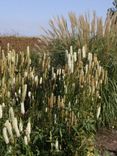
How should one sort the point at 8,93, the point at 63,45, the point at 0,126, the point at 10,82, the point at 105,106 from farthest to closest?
the point at 63,45, the point at 105,106, the point at 10,82, the point at 8,93, the point at 0,126

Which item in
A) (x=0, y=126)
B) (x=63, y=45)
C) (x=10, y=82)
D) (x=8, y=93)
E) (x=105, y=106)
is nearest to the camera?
(x=0, y=126)

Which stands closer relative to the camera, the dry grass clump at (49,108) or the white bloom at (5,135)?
the white bloom at (5,135)

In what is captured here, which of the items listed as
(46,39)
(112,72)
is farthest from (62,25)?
(112,72)

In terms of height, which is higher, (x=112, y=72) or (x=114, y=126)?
(x=112, y=72)

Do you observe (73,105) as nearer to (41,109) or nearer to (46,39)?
(41,109)

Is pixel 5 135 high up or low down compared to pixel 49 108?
down

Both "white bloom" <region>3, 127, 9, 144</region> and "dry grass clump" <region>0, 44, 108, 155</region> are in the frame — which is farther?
"dry grass clump" <region>0, 44, 108, 155</region>

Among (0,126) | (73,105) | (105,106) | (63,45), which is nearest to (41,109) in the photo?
(73,105)

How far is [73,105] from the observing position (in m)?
7.34

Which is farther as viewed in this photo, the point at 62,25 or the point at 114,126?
the point at 62,25

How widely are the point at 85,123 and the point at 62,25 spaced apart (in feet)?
12.4

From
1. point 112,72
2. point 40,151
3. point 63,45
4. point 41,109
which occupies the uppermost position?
point 63,45

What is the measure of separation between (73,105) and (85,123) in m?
0.42

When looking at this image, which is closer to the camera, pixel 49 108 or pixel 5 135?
pixel 5 135
